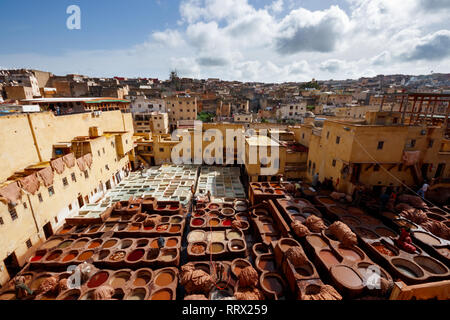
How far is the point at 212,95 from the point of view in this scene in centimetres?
6881

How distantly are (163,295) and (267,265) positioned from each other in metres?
5.79

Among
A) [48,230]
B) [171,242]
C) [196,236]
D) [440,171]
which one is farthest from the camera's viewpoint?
[440,171]

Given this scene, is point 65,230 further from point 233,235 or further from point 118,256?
point 233,235

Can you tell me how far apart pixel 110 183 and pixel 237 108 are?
48984mm

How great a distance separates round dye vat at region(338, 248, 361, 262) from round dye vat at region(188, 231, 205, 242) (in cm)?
855

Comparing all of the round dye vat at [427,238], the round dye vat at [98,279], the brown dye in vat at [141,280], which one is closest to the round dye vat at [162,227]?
the brown dye in vat at [141,280]

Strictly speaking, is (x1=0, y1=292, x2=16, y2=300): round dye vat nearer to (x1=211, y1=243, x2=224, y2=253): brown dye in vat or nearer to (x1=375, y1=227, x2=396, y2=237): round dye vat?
(x1=211, y1=243, x2=224, y2=253): brown dye in vat

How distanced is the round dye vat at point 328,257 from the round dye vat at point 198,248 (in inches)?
271

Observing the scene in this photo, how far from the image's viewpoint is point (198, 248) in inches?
519

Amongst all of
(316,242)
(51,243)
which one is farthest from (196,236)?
(51,243)

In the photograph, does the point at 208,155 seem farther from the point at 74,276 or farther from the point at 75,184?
the point at 74,276

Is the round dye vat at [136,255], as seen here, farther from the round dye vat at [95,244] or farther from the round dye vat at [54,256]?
the round dye vat at [54,256]

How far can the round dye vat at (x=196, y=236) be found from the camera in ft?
46.5
